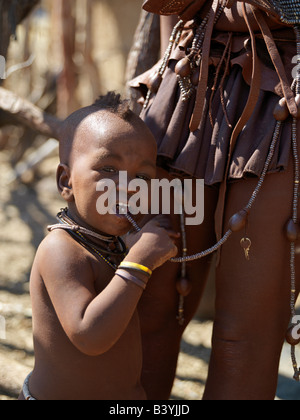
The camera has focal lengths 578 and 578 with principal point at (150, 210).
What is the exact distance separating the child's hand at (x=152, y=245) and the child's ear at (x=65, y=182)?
23 centimetres

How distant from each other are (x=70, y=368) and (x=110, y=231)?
0.39m

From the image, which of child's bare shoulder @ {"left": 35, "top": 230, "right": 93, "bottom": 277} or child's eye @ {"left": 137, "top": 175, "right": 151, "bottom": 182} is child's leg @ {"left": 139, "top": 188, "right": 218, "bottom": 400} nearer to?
child's eye @ {"left": 137, "top": 175, "right": 151, "bottom": 182}

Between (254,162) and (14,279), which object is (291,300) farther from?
(14,279)

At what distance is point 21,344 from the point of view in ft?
9.82

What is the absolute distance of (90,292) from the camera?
1526mm

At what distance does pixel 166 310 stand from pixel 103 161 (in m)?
0.63

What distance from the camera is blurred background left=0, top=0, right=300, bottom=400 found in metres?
2.90

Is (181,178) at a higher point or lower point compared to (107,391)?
higher

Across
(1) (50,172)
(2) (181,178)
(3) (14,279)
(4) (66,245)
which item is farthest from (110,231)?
(1) (50,172)

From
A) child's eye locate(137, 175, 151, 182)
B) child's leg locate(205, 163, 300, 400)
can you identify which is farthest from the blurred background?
child's eye locate(137, 175, 151, 182)

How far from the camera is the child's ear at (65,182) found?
1.67m

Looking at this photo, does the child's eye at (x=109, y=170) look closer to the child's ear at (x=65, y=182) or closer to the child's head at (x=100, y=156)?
the child's head at (x=100, y=156)
